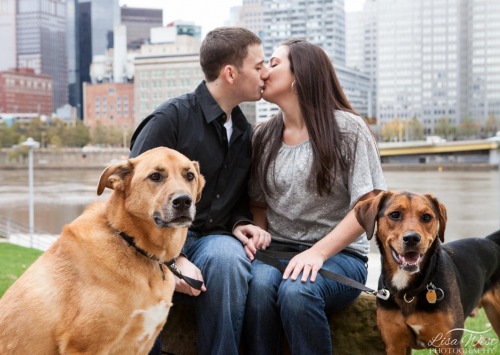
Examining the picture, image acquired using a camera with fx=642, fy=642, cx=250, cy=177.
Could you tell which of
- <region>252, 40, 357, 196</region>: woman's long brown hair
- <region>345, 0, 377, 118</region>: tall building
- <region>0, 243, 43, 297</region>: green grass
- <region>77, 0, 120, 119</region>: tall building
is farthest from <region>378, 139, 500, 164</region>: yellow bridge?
<region>77, 0, 120, 119</region>: tall building

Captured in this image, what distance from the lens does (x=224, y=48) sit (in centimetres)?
346

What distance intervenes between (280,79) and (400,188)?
44298 mm

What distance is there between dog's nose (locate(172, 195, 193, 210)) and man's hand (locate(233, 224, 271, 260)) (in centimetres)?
72

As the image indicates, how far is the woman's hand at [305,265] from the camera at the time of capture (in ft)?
9.87

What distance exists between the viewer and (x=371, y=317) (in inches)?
132

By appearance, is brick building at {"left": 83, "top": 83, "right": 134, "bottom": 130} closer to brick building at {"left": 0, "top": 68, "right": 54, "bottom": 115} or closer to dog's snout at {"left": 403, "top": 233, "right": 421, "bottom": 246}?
brick building at {"left": 0, "top": 68, "right": 54, "bottom": 115}

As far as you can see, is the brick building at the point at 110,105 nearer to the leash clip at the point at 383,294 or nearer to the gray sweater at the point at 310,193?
the gray sweater at the point at 310,193

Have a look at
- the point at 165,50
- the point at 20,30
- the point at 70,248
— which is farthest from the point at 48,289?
the point at 20,30

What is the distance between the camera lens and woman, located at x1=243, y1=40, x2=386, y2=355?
299 centimetres

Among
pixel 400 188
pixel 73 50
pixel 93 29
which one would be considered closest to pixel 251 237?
pixel 400 188

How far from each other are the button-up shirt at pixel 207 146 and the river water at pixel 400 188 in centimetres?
2836

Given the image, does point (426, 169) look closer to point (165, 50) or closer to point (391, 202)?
point (165, 50)

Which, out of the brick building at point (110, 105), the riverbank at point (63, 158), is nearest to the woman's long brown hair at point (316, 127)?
the riverbank at point (63, 158)

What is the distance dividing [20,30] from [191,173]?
15869 centimetres
